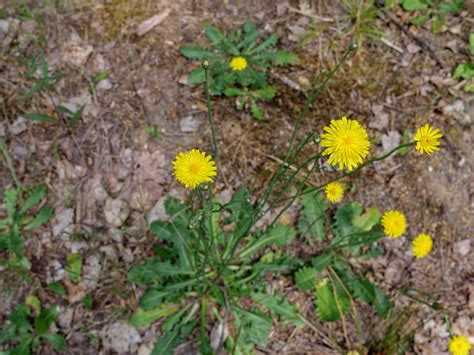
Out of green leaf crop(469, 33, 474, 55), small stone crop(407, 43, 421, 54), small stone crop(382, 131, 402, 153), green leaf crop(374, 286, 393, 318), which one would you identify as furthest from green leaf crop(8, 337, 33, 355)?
green leaf crop(469, 33, 474, 55)

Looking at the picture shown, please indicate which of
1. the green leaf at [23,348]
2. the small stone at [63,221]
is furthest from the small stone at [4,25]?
the green leaf at [23,348]

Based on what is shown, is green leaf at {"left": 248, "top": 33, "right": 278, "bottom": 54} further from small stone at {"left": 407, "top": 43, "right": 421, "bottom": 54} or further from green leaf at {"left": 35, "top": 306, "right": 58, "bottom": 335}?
green leaf at {"left": 35, "top": 306, "right": 58, "bottom": 335}

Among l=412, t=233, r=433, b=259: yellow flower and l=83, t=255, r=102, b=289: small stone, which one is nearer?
l=412, t=233, r=433, b=259: yellow flower

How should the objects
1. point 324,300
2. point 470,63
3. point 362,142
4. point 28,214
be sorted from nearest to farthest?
1. point 362,142
2. point 324,300
3. point 28,214
4. point 470,63

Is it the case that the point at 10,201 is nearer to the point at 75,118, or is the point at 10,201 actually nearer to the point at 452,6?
the point at 75,118

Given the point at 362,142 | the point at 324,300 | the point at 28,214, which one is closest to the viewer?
the point at 362,142

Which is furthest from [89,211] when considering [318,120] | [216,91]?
[318,120]

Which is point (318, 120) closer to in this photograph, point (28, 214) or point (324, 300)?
point (324, 300)
